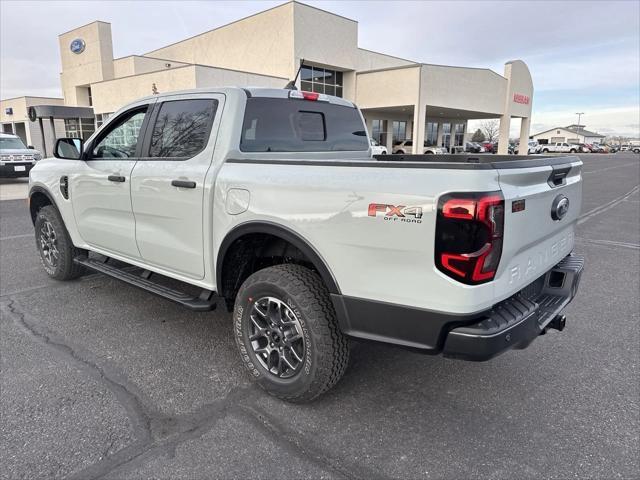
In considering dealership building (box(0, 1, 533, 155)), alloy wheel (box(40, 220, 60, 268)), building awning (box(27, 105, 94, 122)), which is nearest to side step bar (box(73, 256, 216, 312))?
alloy wheel (box(40, 220, 60, 268))

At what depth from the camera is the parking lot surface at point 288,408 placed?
234 centimetres

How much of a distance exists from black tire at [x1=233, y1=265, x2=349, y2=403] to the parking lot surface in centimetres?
16

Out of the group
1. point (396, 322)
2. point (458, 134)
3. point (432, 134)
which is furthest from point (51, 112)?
point (458, 134)

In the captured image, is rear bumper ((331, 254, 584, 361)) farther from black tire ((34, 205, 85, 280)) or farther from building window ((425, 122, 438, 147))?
building window ((425, 122, 438, 147))

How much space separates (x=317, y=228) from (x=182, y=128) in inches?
63.5

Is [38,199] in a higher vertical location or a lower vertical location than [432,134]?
lower

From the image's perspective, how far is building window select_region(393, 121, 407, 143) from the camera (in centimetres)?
4175

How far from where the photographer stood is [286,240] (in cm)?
272

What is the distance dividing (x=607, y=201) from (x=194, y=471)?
1448 cm

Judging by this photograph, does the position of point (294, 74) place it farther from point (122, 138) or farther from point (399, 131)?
point (122, 138)

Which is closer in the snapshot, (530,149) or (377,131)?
(377,131)

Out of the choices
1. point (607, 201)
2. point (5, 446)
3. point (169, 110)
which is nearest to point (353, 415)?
point (5, 446)

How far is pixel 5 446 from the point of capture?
2.44 metres

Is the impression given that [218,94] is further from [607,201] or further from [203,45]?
[203,45]
